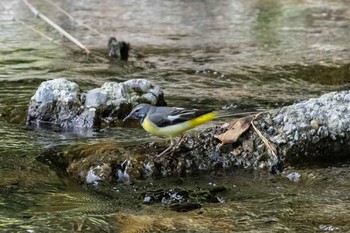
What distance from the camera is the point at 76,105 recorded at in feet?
21.2

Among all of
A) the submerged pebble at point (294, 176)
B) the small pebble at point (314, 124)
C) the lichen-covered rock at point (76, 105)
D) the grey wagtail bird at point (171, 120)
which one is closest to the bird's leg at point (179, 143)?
the grey wagtail bird at point (171, 120)

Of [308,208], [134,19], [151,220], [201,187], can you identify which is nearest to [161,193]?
[201,187]

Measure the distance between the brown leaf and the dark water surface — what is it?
0.81 feet

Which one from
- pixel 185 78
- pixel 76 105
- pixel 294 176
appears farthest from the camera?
pixel 185 78

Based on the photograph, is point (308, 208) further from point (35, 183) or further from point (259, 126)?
point (35, 183)

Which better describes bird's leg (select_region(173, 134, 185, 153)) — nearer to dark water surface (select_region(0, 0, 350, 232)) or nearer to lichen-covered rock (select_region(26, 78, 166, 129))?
dark water surface (select_region(0, 0, 350, 232))

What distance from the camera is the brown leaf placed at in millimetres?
4949

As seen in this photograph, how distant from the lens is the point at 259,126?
502 centimetres

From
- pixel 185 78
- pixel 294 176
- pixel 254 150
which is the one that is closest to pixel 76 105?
pixel 254 150

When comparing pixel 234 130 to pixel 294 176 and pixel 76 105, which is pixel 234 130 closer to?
pixel 294 176

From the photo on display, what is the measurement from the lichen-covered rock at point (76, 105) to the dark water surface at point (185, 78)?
0.22 meters

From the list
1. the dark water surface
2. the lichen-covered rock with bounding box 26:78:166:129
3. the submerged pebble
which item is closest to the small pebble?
the dark water surface

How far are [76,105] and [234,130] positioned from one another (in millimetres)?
1981

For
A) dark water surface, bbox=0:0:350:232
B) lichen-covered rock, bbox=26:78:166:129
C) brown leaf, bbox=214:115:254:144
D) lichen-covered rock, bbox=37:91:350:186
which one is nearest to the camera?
dark water surface, bbox=0:0:350:232
